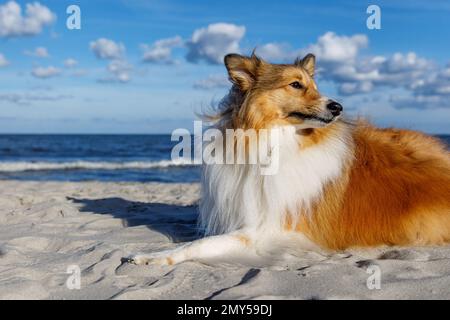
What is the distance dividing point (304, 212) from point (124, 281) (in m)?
1.75

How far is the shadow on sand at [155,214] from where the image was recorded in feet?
18.0

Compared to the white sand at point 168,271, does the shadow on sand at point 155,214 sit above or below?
above

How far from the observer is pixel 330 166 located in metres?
4.53

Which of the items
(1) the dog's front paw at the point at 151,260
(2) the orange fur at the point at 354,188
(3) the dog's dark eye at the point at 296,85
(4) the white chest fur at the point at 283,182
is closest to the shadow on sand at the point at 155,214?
(4) the white chest fur at the point at 283,182

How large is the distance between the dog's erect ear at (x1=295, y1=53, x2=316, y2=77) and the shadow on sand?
199 centimetres

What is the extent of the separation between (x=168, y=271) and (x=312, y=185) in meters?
1.53

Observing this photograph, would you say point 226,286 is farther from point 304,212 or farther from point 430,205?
point 430,205

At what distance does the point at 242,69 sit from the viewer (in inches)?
183

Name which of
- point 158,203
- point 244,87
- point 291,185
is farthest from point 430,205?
point 158,203

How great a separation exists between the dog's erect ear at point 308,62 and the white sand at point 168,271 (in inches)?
73.1

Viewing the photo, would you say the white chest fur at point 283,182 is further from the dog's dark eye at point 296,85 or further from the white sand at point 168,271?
the white sand at point 168,271

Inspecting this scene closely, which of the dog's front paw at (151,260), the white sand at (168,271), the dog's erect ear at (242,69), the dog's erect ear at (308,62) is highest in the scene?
the dog's erect ear at (308,62)
